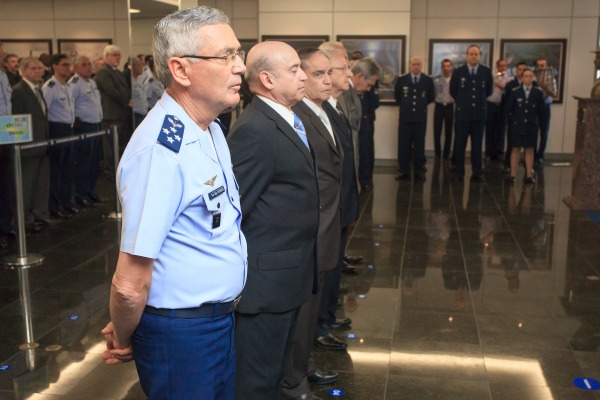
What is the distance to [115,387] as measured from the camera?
12.3 ft

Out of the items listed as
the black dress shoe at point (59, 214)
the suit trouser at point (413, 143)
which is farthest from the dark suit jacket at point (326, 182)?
the suit trouser at point (413, 143)

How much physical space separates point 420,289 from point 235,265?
150 inches

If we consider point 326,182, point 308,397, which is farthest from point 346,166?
point 308,397

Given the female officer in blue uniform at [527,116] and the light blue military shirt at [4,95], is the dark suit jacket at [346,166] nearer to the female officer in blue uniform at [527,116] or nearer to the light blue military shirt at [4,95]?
the light blue military shirt at [4,95]

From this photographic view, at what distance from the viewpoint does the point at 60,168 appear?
28.0 feet

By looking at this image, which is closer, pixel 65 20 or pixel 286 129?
pixel 286 129

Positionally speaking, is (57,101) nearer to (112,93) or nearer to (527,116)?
(112,93)

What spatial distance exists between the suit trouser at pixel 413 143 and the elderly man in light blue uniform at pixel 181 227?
32.9 feet

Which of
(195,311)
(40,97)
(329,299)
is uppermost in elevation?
(40,97)

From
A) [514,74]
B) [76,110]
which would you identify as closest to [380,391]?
[76,110]

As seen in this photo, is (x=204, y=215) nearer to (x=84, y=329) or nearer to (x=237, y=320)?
(x=237, y=320)

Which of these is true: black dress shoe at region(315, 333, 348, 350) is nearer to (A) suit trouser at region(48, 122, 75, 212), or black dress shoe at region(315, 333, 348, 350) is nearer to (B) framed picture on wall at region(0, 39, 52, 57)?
(A) suit trouser at region(48, 122, 75, 212)

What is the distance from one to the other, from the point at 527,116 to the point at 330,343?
767 centimetres

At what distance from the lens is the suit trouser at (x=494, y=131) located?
1373 cm
